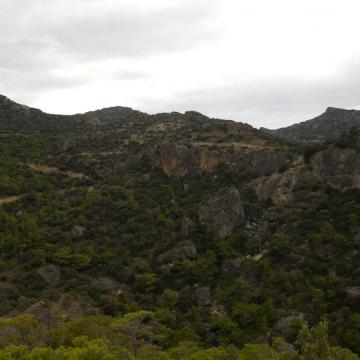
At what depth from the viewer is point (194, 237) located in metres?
44.9

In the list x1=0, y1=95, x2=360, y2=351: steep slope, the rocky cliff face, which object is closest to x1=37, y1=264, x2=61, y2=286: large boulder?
x1=0, y1=95, x2=360, y2=351: steep slope

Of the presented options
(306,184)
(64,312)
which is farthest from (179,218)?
(64,312)

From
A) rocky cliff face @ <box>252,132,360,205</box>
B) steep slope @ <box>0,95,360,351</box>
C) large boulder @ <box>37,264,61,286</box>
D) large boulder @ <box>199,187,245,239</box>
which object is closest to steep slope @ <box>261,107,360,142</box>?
steep slope @ <box>0,95,360,351</box>

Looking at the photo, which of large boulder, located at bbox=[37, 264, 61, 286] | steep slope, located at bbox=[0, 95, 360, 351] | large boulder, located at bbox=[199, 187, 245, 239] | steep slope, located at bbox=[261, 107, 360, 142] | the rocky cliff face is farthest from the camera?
steep slope, located at bbox=[261, 107, 360, 142]

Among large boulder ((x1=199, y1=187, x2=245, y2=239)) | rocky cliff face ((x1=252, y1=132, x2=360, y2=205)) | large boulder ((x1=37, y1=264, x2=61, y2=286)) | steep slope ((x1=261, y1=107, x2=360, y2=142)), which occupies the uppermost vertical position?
steep slope ((x1=261, y1=107, x2=360, y2=142))

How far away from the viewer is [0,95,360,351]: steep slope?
33.5 metres

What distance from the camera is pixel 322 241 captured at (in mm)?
38688

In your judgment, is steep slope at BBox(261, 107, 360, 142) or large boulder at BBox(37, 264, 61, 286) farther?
steep slope at BBox(261, 107, 360, 142)

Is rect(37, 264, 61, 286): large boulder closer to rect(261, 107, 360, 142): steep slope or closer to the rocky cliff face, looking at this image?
the rocky cliff face

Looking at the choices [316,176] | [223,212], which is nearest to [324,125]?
[316,176]

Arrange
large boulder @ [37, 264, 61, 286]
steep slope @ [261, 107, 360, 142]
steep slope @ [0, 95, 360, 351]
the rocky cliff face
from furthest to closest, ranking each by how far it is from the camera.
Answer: steep slope @ [261, 107, 360, 142] → the rocky cliff face → large boulder @ [37, 264, 61, 286] → steep slope @ [0, 95, 360, 351]

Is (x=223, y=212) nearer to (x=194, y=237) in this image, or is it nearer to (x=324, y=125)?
(x=194, y=237)

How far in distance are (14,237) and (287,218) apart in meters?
28.3

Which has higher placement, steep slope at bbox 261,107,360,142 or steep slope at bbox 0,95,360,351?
A: steep slope at bbox 261,107,360,142
